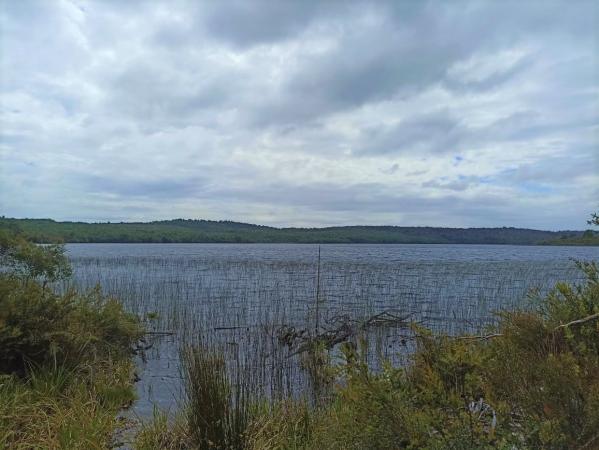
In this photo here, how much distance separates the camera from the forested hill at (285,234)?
93.6m

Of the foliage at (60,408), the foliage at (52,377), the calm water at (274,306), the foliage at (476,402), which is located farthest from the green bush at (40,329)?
the foliage at (476,402)

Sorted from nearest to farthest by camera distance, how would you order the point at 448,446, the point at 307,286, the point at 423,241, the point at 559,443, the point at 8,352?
1. the point at 559,443
2. the point at 448,446
3. the point at 8,352
4. the point at 307,286
5. the point at 423,241

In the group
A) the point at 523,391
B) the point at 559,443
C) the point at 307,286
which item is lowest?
the point at 307,286

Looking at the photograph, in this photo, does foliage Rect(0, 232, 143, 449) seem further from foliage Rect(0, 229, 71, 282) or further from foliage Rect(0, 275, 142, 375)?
foliage Rect(0, 229, 71, 282)

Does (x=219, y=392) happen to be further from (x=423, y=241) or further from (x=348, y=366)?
(x=423, y=241)

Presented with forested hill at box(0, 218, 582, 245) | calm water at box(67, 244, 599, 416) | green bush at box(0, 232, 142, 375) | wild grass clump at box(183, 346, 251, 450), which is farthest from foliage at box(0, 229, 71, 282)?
forested hill at box(0, 218, 582, 245)

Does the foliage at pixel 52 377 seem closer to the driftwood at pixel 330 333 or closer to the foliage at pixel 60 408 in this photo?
the foliage at pixel 60 408

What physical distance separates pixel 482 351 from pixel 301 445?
8.43 ft

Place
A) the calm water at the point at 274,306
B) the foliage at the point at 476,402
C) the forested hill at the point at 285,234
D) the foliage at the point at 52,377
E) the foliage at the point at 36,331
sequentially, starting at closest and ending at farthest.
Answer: the foliage at the point at 476,402
the foliage at the point at 52,377
the foliage at the point at 36,331
the calm water at the point at 274,306
the forested hill at the point at 285,234

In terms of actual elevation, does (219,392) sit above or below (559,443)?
below

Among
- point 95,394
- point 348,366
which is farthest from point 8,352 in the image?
point 348,366

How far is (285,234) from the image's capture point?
4815 inches

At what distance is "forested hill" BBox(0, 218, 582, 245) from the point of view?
93.6 metres

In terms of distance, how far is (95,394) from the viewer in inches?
233
